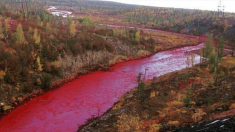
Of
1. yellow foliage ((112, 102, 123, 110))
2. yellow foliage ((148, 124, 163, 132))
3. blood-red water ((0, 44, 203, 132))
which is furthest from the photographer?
yellow foliage ((112, 102, 123, 110))

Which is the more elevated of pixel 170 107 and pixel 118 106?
pixel 170 107

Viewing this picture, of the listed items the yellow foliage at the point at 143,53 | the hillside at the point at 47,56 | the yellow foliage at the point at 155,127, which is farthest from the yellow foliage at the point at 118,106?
the yellow foliage at the point at 143,53

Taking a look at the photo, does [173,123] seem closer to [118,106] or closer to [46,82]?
[118,106]

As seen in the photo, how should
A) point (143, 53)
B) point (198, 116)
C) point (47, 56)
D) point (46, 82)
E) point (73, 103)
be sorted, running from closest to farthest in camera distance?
1. point (198, 116)
2. point (73, 103)
3. point (46, 82)
4. point (47, 56)
5. point (143, 53)

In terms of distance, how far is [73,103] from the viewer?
25219mm

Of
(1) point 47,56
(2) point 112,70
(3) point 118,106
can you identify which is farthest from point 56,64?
(3) point 118,106

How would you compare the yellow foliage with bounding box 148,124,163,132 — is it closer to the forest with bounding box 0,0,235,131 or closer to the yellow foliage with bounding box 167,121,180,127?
the forest with bounding box 0,0,235,131

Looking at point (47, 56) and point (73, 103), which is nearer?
point (73, 103)

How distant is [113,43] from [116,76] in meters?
15.5

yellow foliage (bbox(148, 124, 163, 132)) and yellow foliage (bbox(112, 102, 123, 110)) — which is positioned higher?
yellow foliage (bbox(148, 124, 163, 132))

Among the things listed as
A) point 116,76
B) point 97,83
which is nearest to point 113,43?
point 116,76

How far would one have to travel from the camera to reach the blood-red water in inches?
805

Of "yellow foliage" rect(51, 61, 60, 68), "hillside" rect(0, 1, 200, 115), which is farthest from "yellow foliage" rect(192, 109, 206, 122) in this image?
"yellow foliage" rect(51, 61, 60, 68)

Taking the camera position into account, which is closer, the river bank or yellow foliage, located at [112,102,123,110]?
the river bank
